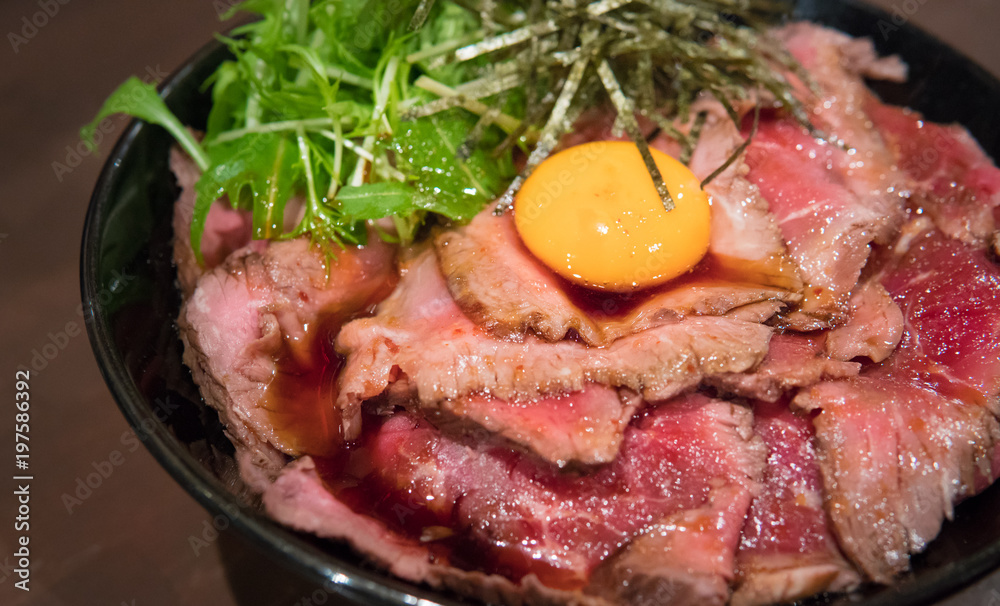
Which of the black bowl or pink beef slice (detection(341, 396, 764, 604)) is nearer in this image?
the black bowl

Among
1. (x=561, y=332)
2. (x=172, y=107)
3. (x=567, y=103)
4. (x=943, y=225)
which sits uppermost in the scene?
(x=172, y=107)

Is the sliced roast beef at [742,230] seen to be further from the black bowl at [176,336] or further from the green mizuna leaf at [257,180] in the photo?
the green mizuna leaf at [257,180]

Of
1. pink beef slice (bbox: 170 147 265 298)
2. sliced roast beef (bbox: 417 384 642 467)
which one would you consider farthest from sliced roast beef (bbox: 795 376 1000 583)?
pink beef slice (bbox: 170 147 265 298)

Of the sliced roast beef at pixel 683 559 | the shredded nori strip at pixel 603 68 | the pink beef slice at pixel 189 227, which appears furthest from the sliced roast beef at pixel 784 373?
the pink beef slice at pixel 189 227

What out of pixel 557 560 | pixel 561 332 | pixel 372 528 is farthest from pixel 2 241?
pixel 557 560

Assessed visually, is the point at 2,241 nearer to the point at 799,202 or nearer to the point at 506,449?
the point at 506,449

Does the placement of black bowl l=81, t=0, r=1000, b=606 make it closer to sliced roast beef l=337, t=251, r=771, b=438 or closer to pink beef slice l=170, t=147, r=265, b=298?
pink beef slice l=170, t=147, r=265, b=298

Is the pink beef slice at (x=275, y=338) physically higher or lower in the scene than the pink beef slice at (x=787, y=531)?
higher
